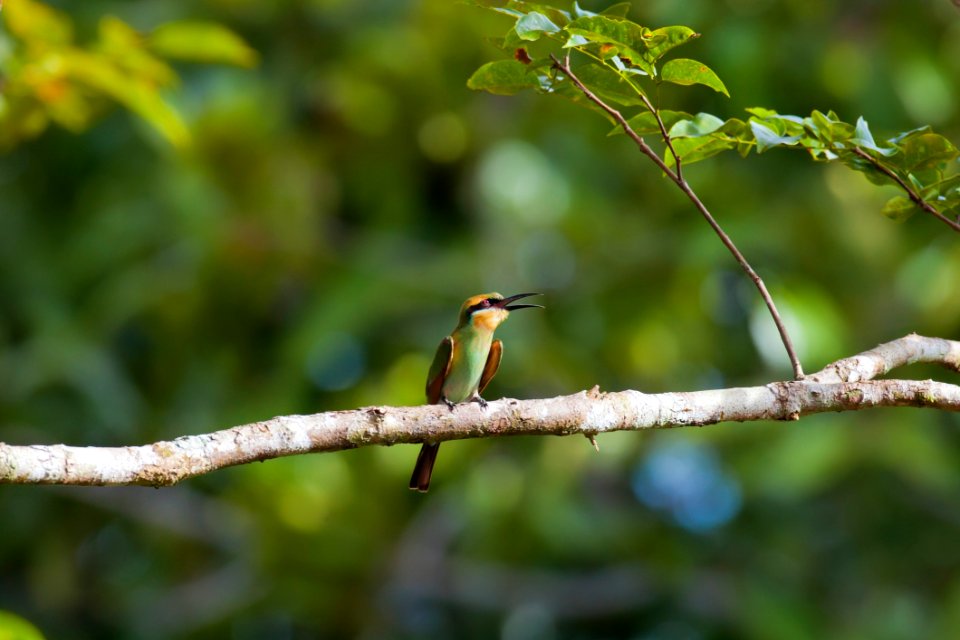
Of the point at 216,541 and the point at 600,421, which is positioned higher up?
the point at 600,421

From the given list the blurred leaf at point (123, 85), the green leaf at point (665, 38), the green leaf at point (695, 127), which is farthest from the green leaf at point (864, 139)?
the blurred leaf at point (123, 85)

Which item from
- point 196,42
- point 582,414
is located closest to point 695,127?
point 582,414

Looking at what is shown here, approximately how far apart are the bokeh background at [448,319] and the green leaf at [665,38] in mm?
5051

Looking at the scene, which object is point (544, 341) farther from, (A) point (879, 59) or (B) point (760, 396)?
(B) point (760, 396)

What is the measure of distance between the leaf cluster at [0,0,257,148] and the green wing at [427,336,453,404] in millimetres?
1154

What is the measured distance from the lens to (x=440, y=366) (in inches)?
171

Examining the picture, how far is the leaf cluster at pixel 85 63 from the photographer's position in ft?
11.4

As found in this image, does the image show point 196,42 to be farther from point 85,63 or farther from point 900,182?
point 900,182

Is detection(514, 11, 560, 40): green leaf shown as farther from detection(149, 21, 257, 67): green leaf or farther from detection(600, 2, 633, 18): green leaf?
detection(149, 21, 257, 67): green leaf

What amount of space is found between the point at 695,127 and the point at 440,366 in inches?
82.3

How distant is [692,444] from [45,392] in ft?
15.9

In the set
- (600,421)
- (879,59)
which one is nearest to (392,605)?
(879,59)

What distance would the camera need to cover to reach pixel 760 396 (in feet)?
8.17

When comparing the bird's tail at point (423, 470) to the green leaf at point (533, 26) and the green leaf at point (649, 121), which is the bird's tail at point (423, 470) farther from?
the green leaf at point (533, 26)
